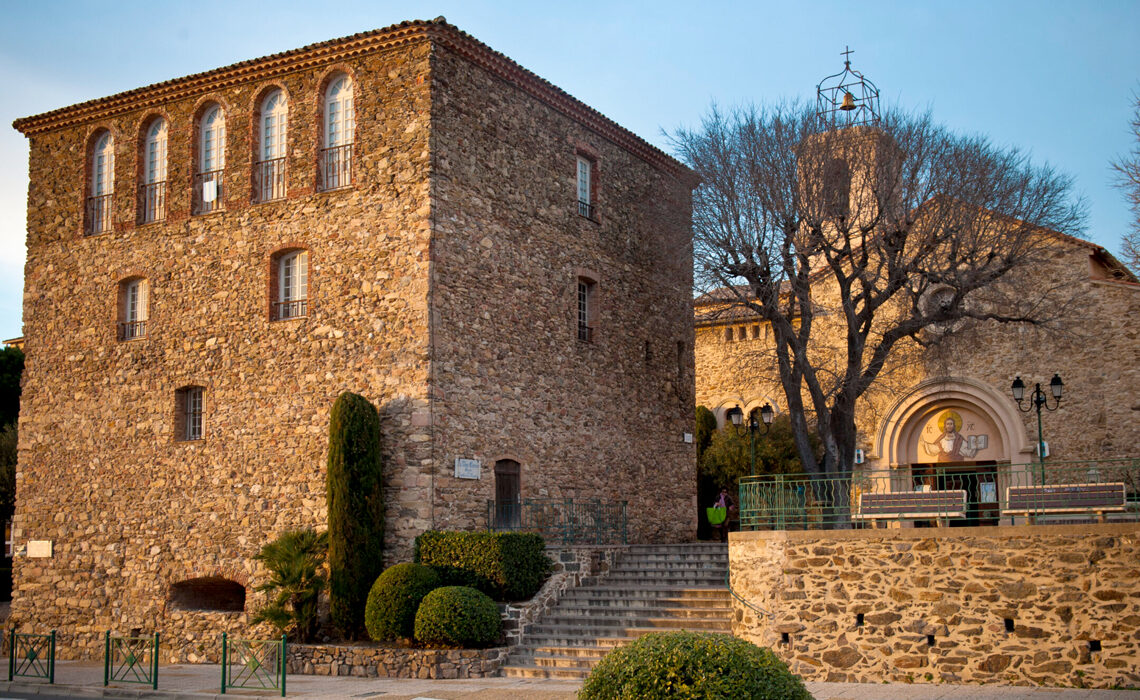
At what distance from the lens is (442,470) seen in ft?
59.0

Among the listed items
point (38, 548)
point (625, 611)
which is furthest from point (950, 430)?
point (38, 548)

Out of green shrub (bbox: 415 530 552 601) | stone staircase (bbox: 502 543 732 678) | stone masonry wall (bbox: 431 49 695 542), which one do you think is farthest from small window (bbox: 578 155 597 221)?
green shrub (bbox: 415 530 552 601)

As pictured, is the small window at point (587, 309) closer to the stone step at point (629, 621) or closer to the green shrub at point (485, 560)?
the green shrub at point (485, 560)

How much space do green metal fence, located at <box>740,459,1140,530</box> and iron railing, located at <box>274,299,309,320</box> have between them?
8748 millimetres

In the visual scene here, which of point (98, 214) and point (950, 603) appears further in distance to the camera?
point (98, 214)

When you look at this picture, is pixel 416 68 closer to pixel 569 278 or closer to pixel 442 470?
pixel 569 278

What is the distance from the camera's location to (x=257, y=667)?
14828 millimetres

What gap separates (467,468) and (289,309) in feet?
15.3

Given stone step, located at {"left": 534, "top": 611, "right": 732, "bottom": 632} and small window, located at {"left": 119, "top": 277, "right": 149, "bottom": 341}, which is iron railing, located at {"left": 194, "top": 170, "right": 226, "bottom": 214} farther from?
stone step, located at {"left": 534, "top": 611, "right": 732, "bottom": 632}

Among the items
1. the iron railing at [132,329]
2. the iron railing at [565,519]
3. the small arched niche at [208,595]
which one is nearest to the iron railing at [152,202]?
the iron railing at [132,329]

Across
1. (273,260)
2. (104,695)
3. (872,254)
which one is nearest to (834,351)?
(872,254)

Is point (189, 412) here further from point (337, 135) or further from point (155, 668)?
point (155, 668)

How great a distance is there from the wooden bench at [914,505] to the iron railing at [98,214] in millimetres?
16068

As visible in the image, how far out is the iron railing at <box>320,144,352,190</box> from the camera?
64.3 feet
